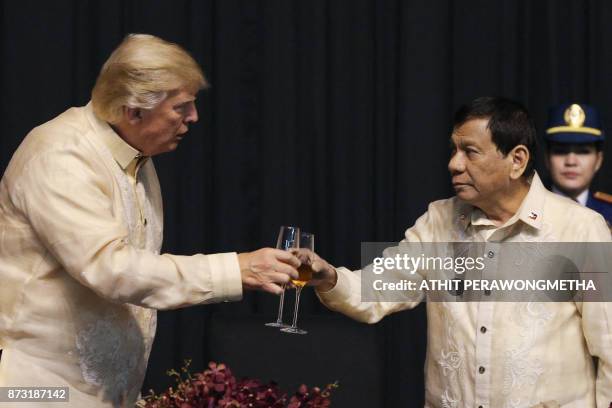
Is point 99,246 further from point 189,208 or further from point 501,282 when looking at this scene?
point 189,208

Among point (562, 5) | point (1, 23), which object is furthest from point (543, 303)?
point (1, 23)

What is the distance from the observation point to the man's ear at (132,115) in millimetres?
2533

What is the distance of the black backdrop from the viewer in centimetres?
414

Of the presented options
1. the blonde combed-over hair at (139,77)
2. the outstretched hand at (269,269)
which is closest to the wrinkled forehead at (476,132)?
the outstretched hand at (269,269)

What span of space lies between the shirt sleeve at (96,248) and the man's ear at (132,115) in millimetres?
155

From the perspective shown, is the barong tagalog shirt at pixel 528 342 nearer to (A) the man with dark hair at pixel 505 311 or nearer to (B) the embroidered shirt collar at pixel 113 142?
(A) the man with dark hair at pixel 505 311

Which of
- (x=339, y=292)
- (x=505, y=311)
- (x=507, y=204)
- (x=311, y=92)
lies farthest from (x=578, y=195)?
(x=311, y=92)

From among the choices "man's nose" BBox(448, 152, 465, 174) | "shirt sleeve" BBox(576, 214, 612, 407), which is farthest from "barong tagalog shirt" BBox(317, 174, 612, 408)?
"man's nose" BBox(448, 152, 465, 174)

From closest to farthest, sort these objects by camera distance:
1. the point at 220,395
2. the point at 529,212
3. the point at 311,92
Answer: the point at 220,395 < the point at 529,212 < the point at 311,92

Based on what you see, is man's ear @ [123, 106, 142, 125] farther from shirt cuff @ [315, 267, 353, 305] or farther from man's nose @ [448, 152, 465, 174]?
man's nose @ [448, 152, 465, 174]

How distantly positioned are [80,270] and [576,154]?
1819 mm

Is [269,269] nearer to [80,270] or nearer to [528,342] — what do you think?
[80,270]

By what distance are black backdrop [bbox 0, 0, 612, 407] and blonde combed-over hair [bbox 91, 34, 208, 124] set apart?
5.27 feet

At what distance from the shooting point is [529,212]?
112 inches
